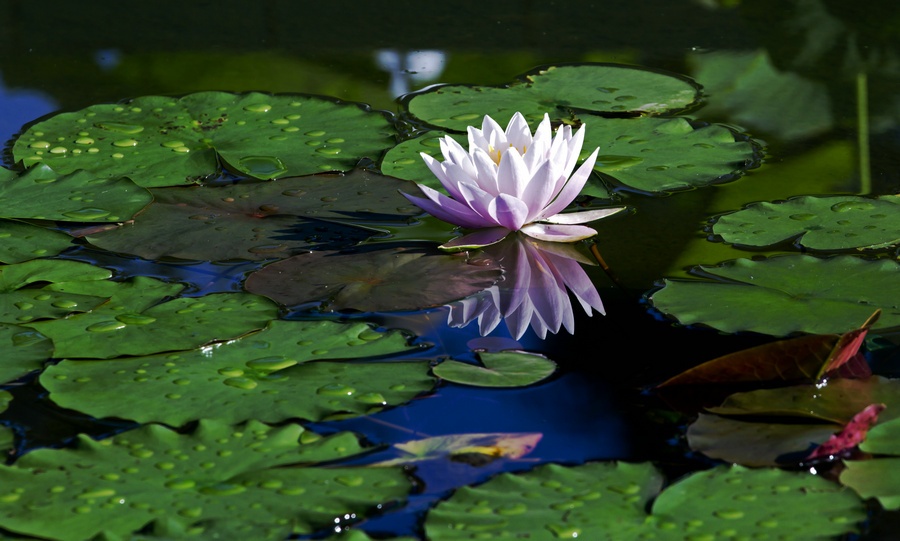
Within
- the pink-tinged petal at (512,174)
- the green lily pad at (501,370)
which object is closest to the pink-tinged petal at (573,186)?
the pink-tinged petal at (512,174)

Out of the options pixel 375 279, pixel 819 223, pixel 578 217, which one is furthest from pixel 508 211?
pixel 819 223

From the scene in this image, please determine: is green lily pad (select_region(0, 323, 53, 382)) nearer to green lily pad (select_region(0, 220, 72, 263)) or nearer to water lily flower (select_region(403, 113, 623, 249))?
green lily pad (select_region(0, 220, 72, 263))

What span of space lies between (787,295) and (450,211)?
0.68 m

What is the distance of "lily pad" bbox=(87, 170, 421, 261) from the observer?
206cm

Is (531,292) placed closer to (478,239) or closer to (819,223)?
(478,239)

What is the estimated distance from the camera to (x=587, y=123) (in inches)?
104

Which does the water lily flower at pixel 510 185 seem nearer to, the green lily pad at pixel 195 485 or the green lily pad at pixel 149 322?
the green lily pad at pixel 149 322

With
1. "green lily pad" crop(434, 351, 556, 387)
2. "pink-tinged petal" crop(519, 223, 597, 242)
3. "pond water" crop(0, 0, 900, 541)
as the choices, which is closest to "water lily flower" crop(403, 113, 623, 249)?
"pink-tinged petal" crop(519, 223, 597, 242)

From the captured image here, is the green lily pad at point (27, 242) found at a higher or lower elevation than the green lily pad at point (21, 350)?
higher

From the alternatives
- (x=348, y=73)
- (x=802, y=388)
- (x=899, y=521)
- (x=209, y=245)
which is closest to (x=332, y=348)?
(x=209, y=245)

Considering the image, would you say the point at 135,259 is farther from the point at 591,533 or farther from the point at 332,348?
the point at 591,533

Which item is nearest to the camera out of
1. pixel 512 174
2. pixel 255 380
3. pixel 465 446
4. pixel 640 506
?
pixel 640 506

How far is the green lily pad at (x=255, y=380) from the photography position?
150cm

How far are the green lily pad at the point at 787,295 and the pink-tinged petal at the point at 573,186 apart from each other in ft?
0.99
